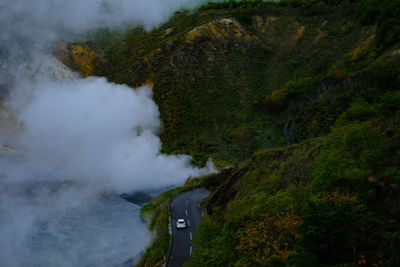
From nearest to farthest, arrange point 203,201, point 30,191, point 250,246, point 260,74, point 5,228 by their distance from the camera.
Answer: point 250,246, point 5,228, point 203,201, point 30,191, point 260,74

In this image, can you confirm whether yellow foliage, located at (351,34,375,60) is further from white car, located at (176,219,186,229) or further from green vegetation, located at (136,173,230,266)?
white car, located at (176,219,186,229)

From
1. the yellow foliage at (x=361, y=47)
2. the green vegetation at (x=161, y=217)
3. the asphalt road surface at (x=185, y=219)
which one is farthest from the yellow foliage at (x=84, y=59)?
the yellow foliage at (x=361, y=47)

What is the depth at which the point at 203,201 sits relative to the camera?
27359 mm

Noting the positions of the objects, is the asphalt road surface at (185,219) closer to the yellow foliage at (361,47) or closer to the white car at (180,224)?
the white car at (180,224)

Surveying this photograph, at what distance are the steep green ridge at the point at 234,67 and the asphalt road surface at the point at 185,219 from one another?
1196 cm

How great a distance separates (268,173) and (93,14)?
65.5 m

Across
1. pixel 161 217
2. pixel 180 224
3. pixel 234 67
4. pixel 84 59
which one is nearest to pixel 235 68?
pixel 234 67

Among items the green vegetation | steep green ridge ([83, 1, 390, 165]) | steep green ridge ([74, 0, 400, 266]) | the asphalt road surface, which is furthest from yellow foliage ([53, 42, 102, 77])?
the asphalt road surface

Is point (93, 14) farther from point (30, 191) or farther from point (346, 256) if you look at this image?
point (346, 256)

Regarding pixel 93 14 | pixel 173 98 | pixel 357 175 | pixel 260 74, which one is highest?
pixel 93 14

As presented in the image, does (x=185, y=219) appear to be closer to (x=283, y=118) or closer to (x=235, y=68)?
(x=283, y=118)

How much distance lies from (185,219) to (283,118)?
26777 mm

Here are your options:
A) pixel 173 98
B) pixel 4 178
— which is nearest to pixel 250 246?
pixel 4 178

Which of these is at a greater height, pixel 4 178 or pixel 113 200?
pixel 4 178
